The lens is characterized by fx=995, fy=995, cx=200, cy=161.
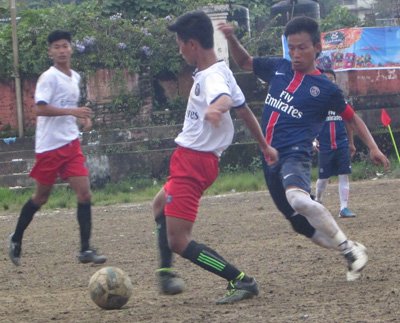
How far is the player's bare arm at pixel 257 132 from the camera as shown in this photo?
6688 mm

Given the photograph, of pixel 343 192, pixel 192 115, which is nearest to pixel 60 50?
pixel 192 115

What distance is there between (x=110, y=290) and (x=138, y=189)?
11341 mm

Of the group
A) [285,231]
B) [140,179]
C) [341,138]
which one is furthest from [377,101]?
[285,231]

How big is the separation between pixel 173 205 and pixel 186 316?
0.80m

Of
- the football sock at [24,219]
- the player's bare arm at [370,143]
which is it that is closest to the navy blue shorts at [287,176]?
the player's bare arm at [370,143]

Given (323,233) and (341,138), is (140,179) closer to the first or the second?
(341,138)

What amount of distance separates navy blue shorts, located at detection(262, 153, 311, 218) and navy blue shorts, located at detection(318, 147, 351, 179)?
484 centimetres

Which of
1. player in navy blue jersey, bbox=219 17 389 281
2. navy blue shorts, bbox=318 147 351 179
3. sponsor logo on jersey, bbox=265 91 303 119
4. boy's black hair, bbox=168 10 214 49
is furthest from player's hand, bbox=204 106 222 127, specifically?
navy blue shorts, bbox=318 147 351 179

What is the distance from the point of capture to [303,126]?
7.45 metres

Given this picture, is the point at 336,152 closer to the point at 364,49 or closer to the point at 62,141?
the point at 62,141

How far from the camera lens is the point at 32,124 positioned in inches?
804

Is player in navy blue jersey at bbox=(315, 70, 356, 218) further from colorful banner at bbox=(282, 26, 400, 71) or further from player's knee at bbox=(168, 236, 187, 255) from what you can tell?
colorful banner at bbox=(282, 26, 400, 71)

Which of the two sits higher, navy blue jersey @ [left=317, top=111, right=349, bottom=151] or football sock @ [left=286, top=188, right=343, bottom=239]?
football sock @ [left=286, top=188, right=343, bottom=239]

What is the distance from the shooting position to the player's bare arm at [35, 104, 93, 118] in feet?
27.6
